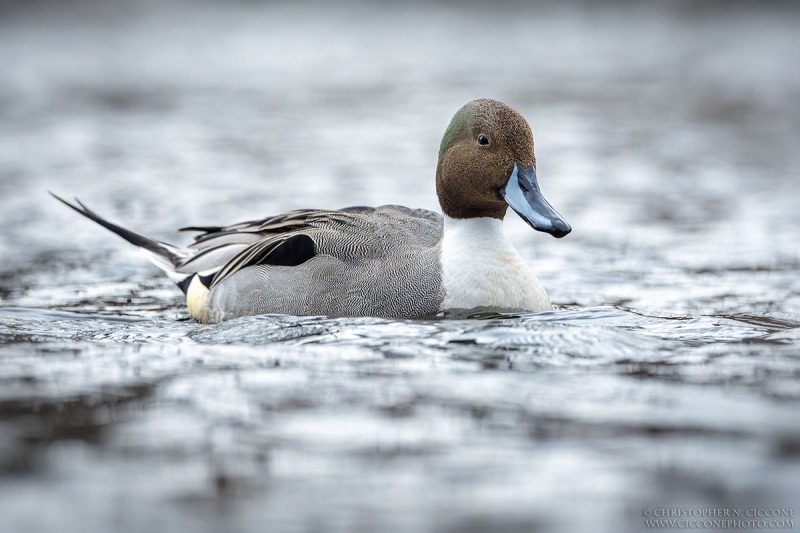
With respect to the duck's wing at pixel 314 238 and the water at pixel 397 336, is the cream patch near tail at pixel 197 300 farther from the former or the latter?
the water at pixel 397 336

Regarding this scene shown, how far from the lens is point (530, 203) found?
20.5ft

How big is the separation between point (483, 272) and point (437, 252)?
308 millimetres

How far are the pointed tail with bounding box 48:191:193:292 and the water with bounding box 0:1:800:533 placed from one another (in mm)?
259

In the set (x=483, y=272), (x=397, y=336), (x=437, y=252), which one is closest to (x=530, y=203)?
(x=483, y=272)

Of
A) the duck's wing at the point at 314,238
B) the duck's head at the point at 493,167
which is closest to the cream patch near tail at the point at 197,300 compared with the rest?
the duck's wing at the point at 314,238

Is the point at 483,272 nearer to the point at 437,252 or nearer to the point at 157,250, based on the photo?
→ the point at 437,252

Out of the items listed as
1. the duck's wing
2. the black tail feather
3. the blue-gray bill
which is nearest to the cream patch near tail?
the duck's wing

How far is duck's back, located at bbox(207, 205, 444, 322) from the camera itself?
20.6 feet

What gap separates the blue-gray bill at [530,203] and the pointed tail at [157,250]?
2.45 metres

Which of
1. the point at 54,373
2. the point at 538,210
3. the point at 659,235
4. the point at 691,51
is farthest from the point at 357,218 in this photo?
the point at 691,51

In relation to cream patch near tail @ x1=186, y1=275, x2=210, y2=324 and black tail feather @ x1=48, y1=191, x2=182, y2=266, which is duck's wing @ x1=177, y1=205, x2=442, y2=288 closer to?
cream patch near tail @ x1=186, y1=275, x2=210, y2=324

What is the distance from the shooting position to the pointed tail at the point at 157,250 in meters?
7.76

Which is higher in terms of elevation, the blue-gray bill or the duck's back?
the blue-gray bill

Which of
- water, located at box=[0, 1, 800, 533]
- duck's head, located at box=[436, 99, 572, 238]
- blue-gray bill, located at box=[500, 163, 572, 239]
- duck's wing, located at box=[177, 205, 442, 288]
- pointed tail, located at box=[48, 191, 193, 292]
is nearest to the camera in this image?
water, located at box=[0, 1, 800, 533]
